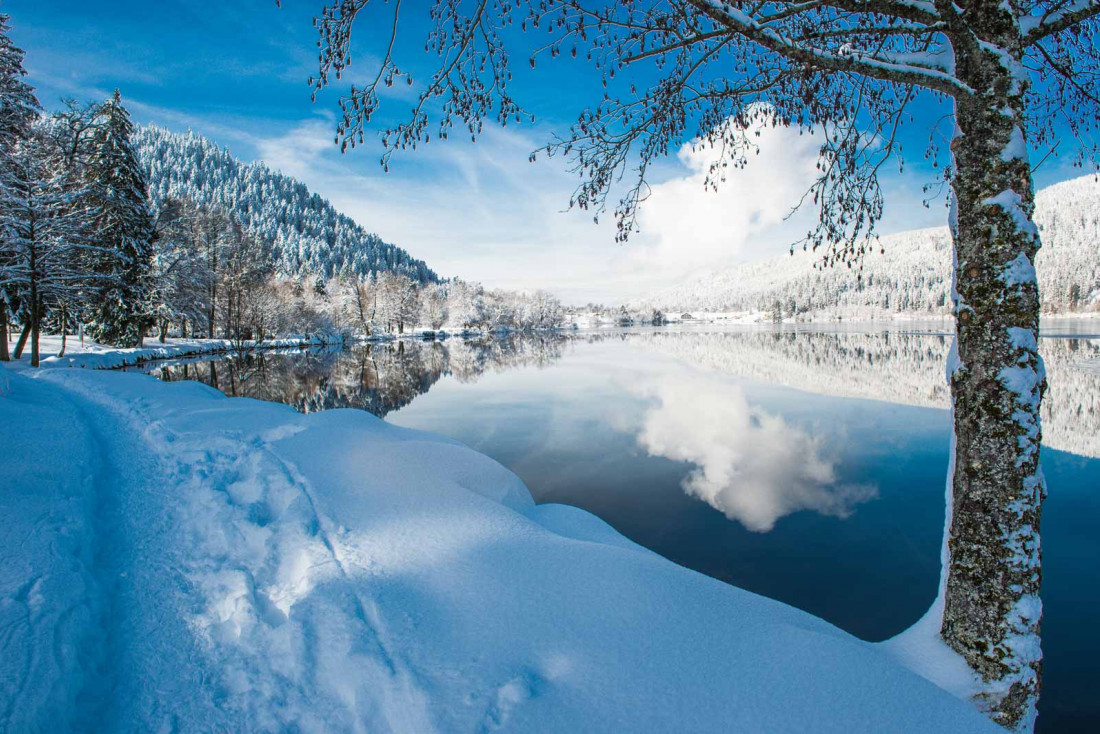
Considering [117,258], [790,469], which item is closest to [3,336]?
[117,258]

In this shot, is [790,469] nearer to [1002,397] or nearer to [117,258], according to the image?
[1002,397]

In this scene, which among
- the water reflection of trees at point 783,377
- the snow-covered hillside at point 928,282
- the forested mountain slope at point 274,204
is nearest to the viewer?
the water reflection of trees at point 783,377

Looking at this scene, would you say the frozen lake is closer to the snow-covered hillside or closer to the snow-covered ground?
the snow-covered ground

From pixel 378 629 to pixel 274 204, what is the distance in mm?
149001

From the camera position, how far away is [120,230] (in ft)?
83.8

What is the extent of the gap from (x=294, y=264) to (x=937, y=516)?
112 metres

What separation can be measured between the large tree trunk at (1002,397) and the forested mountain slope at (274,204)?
97754mm

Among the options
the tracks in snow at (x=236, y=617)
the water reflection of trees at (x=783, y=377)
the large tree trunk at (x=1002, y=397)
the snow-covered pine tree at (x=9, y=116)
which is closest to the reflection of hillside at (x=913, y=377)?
the water reflection of trees at (x=783, y=377)

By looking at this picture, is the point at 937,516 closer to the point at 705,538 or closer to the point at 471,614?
the point at 705,538

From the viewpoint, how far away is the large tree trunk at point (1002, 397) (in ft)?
8.30

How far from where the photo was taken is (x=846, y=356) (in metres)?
30.8

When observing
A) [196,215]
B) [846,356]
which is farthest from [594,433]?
[196,215]

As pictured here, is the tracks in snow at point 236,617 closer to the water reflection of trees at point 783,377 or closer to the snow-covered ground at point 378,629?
the snow-covered ground at point 378,629

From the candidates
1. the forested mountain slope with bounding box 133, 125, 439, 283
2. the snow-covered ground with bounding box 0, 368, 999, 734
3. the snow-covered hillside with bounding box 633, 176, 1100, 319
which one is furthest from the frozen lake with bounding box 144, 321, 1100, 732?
the snow-covered hillside with bounding box 633, 176, 1100, 319
